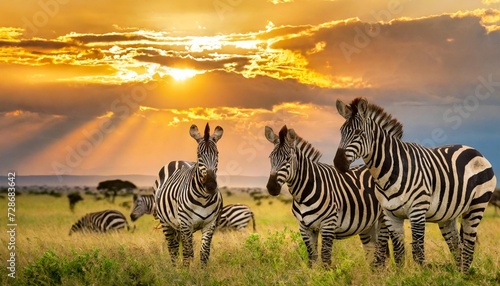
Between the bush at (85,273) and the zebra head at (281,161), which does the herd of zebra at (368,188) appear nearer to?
the zebra head at (281,161)

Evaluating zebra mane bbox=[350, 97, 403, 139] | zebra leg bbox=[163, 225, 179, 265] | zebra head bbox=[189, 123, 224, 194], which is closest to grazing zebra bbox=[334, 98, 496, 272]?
zebra mane bbox=[350, 97, 403, 139]

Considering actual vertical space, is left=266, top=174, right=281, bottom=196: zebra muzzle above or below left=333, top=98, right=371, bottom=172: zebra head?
below

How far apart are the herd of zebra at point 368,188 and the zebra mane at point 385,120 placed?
18 millimetres

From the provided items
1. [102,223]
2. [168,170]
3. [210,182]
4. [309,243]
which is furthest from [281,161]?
[102,223]

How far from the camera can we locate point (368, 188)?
44.1 ft

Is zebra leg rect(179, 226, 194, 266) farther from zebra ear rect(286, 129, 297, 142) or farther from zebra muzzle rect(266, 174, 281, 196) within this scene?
zebra ear rect(286, 129, 297, 142)

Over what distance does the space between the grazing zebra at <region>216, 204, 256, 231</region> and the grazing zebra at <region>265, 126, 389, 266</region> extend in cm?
1000

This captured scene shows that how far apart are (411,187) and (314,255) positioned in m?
2.20

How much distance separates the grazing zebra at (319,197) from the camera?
12117mm

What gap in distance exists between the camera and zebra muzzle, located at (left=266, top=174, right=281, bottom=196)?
38.9 feet

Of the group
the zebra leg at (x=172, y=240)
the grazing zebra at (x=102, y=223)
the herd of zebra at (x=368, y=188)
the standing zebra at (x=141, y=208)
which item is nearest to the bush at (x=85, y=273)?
the herd of zebra at (x=368, y=188)

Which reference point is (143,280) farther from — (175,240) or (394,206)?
(394,206)

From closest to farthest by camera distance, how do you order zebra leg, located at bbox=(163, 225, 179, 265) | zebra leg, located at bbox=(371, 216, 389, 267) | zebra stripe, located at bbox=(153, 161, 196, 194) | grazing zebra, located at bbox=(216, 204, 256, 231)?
zebra leg, located at bbox=(371, 216, 389, 267) < zebra leg, located at bbox=(163, 225, 179, 265) < zebra stripe, located at bbox=(153, 161, 196, 194) < grazing zebra, located at bbox=(216, 204, 256, 231)

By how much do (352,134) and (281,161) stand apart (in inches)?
56.4
